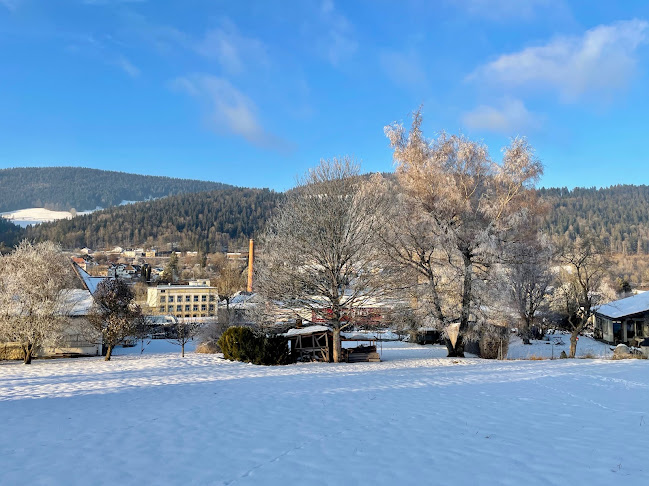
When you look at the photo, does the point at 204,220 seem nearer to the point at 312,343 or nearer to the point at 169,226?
the point at 169,226

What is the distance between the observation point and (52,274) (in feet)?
83.7

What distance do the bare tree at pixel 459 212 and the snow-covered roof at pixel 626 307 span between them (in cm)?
2044

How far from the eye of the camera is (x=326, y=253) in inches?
722

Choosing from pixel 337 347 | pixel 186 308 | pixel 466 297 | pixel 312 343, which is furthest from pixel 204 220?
pixel 466 297

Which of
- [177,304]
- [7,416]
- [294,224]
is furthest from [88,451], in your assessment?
[177,304]

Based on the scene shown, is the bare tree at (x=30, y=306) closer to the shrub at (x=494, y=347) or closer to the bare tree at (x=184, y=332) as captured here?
the bare tree at (x=184, y=332)

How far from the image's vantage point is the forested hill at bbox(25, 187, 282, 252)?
162750 millimetres

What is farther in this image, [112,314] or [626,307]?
[626,307]

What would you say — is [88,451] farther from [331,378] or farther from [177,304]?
[177,304]

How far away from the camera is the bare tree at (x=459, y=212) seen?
65.4ft

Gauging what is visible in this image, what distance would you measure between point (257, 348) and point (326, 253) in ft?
17.6

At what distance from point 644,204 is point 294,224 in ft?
566

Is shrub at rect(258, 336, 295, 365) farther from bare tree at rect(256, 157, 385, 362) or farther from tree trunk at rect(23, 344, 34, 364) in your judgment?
tree trunk at rect(23, 344, 34, 364)

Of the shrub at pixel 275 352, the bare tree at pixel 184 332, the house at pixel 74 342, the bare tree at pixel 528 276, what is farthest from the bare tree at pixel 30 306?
the bare tree at pixel 528 276
